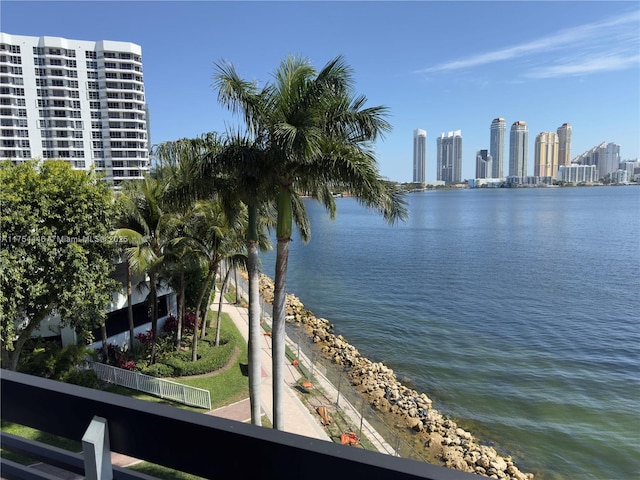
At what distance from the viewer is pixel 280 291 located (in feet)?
32.7

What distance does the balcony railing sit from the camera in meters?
1.21

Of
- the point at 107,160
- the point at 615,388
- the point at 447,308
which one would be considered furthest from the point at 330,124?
the point at 107,160

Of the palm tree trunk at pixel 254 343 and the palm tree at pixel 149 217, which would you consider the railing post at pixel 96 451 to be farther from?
the palm tree at pixel 149 217

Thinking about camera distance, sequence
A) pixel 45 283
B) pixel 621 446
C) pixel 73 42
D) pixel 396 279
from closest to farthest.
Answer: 1. pixel 45 283
2. pixel 621 446
3. pixel 396 279
4. pixel 73 42

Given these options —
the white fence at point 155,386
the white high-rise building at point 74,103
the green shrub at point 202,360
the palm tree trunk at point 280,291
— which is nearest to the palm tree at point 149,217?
the white fence at point 155,386

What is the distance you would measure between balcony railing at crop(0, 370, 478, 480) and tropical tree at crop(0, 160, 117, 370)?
10215mm

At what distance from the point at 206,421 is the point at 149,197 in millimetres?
15076

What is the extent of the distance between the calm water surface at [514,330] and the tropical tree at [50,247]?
49.6ft

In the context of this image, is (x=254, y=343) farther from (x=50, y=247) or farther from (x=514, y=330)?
(x=514, y=330)

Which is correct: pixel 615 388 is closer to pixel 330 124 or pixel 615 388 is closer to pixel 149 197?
pixel 330 124

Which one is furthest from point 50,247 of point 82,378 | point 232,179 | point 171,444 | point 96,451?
point 171,444

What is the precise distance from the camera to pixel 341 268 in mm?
46438

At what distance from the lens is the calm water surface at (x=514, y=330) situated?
698 inches

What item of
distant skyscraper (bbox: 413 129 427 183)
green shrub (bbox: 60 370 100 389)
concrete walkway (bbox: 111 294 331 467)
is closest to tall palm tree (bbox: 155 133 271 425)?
concrete walkway (bbox: 111 294 331 467)
